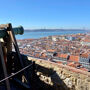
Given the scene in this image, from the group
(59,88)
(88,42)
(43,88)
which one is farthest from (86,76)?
(88,42)

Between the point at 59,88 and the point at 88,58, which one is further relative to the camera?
the point at 88,58

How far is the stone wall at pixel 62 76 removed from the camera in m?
2.10

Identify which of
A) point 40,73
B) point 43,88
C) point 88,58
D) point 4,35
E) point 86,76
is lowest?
point 88,58

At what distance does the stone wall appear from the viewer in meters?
2.10

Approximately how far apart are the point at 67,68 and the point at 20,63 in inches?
38.9

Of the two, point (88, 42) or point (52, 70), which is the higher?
point (52, 70)

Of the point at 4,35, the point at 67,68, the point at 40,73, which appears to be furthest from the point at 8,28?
the point at 67,68

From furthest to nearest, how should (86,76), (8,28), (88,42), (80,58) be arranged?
(88,42) → (80,58) → (8,28) → (86,76)

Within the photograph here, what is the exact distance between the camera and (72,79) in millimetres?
2240

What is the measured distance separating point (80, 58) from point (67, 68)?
22.9m

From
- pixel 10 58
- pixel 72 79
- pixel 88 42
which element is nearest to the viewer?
pixel 72 79

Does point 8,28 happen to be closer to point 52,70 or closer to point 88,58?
point 52,70

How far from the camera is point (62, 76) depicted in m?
2.38

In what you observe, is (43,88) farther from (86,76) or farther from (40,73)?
(86,76)
